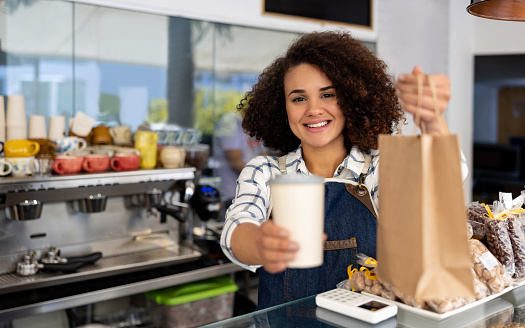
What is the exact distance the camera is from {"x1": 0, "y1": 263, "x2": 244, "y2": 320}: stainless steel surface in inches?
81.1

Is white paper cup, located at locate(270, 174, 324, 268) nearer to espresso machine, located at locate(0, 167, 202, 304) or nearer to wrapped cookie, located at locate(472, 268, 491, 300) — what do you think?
wrapped cookie, located at locate(472, 268, 491, 300)

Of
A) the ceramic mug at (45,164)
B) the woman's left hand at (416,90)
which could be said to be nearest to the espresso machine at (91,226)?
the ceramic mug at (45,164)

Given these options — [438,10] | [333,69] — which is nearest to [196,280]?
[333,69]

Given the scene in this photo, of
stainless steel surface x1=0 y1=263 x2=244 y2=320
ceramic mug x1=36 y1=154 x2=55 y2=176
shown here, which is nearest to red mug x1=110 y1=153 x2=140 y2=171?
ceramic mug x1=36 y1=154 x2=55 y2=176

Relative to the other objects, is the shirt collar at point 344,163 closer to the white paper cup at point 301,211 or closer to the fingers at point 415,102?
the fingers at point 415,102

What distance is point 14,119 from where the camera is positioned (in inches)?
94.6

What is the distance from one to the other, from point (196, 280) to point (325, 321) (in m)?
1.59

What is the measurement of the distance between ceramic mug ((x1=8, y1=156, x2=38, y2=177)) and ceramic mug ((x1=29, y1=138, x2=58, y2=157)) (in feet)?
0.38

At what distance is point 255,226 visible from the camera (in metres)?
1.25

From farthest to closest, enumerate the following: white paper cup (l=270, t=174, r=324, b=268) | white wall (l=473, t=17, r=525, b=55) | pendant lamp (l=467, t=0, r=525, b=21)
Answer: white wall (l=473, t=17, r=525, b=55) < pendant lamp (l=467, t=0, r=525, b=21) < white paper cup (l=270, t=174, r=324, b=268)

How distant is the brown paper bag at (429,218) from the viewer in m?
0.87

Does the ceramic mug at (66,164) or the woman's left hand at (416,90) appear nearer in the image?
the woman's left hand at (416,90)

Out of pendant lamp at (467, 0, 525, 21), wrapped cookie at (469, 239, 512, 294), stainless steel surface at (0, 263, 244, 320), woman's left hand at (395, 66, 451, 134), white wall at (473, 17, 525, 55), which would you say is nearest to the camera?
woman's left hand at (395, 66, 451, 134)

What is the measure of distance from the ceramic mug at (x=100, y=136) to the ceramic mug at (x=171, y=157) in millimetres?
284
